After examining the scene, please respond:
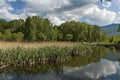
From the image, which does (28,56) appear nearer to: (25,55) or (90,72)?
(25,55)

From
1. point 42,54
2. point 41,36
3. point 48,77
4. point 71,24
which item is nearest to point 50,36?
point 41,36

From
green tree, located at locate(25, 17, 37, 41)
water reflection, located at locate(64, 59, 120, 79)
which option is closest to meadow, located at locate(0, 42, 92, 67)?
water reflection, located at locate(64, 59, 120, 79)

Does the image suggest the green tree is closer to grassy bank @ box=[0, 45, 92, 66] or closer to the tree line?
the tree line

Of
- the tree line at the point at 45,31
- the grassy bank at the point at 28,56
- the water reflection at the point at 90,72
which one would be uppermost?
the tree line at the point at 45,31

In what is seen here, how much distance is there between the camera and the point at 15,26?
298 feet

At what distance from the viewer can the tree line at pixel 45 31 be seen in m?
77.6

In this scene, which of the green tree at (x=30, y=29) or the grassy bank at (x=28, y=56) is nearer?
the grassy bank at (x=28, y=56)

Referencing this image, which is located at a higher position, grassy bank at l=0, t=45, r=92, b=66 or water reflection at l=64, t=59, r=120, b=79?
grassy bank at l=0, t=45, r=92, b=66

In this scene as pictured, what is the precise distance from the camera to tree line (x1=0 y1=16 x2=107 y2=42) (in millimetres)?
77575

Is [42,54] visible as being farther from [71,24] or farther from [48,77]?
[71,24]

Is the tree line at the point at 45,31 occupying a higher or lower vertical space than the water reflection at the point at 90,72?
higher

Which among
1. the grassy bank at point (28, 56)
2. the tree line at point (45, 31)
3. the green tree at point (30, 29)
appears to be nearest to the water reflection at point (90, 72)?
the grassy bank at point (28, 56)

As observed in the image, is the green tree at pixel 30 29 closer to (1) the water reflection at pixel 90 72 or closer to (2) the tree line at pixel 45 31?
(2) the tree line at pixel 45 31

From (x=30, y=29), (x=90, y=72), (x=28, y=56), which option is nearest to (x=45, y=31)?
(x=30, y=29)
